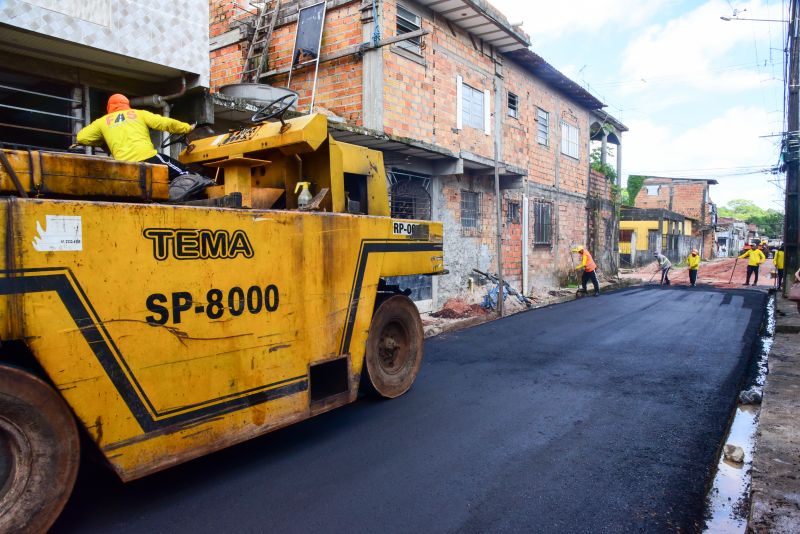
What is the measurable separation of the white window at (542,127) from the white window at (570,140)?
132 centimetres

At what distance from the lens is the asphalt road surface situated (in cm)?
322

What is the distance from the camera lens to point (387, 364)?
5.64m

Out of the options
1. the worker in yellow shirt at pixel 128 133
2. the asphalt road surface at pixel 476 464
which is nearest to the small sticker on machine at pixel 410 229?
the asphalt road surface at pixel 476 464

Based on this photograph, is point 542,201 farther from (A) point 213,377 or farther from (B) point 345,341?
(A) point 213,377

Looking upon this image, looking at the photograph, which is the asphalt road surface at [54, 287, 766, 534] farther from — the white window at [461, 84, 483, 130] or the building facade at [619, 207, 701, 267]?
the building facade at [619, 207, 701, 267]

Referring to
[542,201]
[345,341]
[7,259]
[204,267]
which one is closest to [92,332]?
[7,259]

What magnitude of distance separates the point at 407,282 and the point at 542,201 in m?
7.62

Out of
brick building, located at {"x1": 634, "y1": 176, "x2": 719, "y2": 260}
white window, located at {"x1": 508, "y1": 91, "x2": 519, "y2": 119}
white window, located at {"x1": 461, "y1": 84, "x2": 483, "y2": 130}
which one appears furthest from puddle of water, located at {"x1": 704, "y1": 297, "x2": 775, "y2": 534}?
brick building, located at {"x1": 634, "y1": 176, "x2": 719, "y2": 260}

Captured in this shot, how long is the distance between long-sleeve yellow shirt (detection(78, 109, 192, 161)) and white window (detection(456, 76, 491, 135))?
913 cm

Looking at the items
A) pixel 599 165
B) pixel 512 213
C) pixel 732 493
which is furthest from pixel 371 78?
pixel 599 165

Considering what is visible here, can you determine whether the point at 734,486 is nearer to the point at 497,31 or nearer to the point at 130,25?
the point at 130,25

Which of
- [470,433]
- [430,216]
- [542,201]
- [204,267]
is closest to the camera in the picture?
[204,267]

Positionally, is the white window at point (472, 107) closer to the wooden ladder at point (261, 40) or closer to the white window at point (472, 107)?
the white window at point (472, 107)

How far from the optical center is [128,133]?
4449 millimetres
